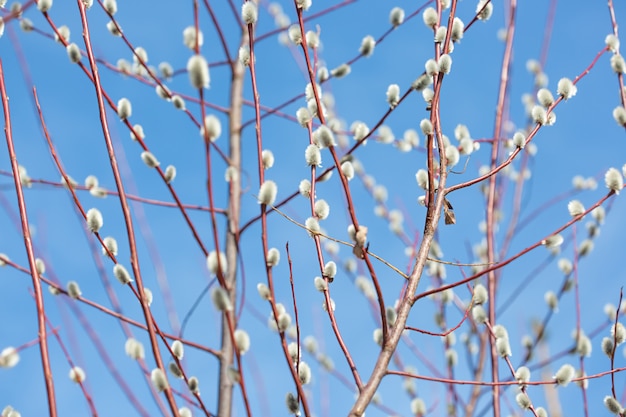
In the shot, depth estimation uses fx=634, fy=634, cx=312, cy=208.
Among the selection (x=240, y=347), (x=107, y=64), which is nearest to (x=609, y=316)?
(x=240, y=347)

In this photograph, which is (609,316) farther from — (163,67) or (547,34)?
(163,67)

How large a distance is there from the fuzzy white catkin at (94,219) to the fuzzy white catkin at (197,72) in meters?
0.61

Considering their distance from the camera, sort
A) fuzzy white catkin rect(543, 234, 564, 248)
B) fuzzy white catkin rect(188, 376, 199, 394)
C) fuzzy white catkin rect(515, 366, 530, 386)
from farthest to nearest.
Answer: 1. fuzzy white catkin rect(515, 366, 530, 386)
2. fuzzy white catkin rect(543, 234, 564, 248)
3. fuzzy white catkin rect(188, 376, 199, 394)

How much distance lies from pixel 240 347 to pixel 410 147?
6.70 feet

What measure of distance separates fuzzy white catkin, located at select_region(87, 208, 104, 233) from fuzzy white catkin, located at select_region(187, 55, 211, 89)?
612 millimetres

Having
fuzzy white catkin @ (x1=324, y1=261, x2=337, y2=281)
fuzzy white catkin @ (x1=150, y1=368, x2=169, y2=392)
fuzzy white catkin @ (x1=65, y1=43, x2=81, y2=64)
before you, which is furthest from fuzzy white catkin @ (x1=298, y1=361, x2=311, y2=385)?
fuzzy white catkin @ (x1=65, y1=43, x2=81, y2=64)

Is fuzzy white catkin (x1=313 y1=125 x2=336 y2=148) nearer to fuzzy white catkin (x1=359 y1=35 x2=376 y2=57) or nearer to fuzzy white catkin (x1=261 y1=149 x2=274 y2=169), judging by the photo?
fuzzy white catkin (x1=261 y1=149 x2=274 y2=169)

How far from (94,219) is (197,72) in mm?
646

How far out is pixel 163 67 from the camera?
3098mm

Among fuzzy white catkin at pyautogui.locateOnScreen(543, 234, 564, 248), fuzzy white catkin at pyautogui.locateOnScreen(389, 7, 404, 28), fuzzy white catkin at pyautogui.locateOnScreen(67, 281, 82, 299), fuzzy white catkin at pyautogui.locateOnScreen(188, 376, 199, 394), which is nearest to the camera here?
fuzzy white catkin at pyautogui.locateOnScreen(188, 376, 199, 394)

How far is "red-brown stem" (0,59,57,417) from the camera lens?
1.32 metres

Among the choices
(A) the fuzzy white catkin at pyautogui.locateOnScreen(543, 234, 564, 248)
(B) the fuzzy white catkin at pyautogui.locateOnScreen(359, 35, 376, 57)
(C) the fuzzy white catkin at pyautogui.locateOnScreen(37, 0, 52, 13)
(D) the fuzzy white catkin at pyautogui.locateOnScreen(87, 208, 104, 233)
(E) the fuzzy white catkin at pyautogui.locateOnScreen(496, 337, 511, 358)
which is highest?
(B) the fuzzy white catkin at pyautogui.locateOnScreen(359, 35, 376, 57)

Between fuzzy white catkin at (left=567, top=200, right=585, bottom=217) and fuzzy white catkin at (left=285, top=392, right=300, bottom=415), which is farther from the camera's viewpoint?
fuzzy white catkin at (left=567, top=200, right=585, bottom=217)

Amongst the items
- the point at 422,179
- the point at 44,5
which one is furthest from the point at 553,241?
the point at 44,5
